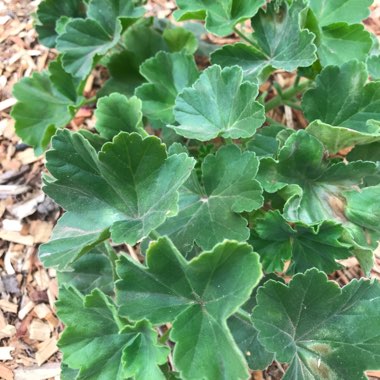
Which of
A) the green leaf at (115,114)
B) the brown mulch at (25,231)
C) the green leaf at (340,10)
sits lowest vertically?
the brown mulch at (25,231)

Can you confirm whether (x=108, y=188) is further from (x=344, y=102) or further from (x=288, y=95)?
(x=288, y=95)

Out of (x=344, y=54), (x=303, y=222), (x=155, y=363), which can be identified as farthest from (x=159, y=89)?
(x=155, y=363)

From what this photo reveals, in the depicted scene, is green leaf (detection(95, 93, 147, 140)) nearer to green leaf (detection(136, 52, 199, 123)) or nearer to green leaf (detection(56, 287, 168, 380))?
green leaf (detection(136, 52, 199, 123))

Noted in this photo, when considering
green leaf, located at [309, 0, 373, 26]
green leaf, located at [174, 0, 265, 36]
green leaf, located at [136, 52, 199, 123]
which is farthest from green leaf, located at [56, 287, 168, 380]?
green leaf, located at [309, 0, 373, 26]

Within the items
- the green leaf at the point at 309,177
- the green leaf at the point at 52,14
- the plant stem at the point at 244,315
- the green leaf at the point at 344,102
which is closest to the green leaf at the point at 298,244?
the green leaf at the point at 309,177

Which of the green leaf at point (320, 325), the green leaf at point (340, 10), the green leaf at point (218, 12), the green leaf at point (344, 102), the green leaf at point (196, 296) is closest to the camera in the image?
the green leaf at point (196, 296)

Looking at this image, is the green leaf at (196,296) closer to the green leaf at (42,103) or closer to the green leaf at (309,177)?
the green leaf at (309,177)

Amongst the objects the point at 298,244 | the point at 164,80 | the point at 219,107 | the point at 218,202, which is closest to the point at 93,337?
the point at 218,202
